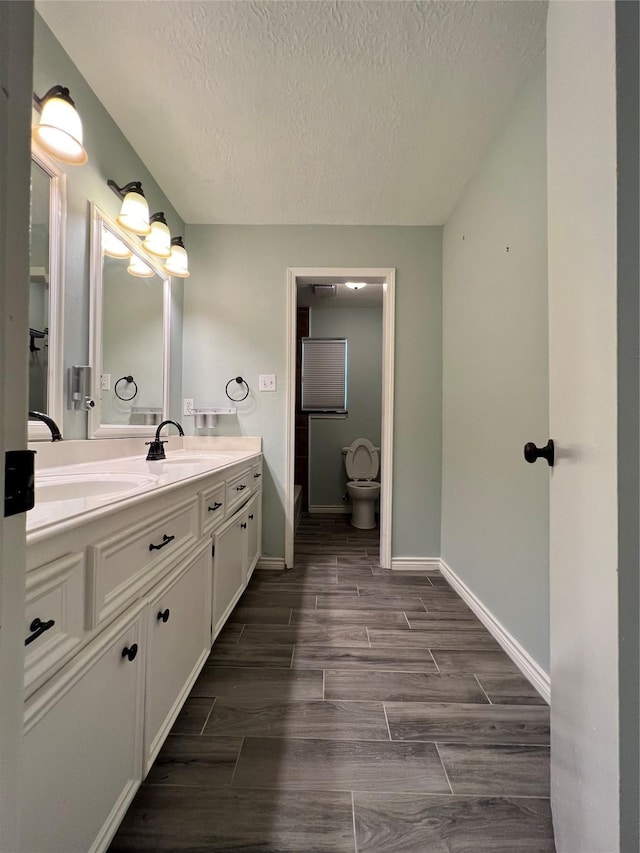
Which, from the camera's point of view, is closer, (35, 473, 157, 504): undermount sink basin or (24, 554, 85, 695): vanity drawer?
(24, 554, 85, 695): vanity drawer

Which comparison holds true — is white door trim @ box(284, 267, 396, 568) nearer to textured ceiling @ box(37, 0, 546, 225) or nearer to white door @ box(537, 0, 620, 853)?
textured ceiling @ box(37, 0, 546, 225)

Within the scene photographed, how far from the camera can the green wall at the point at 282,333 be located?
2.24 metres

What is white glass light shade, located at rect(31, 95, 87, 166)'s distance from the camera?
3.46 ft

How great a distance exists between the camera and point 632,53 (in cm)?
50

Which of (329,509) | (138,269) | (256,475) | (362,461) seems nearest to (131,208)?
(138,269)

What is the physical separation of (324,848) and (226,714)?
1.51 ft

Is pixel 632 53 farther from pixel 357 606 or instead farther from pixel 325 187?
pixel 357 606

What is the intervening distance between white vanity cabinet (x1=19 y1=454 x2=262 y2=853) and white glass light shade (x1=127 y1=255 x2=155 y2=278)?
4.31 ft

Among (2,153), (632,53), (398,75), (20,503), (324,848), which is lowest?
(324,848)

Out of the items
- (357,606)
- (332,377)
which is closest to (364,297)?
(332,377)

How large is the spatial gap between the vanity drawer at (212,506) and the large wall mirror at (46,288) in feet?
1.98

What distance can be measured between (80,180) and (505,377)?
6.44ft

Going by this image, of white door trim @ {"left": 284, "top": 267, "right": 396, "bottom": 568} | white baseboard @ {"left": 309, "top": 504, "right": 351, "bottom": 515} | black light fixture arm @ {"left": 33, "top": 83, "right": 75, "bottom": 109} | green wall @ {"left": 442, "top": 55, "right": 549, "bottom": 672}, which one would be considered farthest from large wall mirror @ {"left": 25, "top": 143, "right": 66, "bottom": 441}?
white baseboard @ {"left": 309, "top": 504, "right": 351, "bottom": 515}

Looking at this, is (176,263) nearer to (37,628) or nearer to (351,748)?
(37,628)
